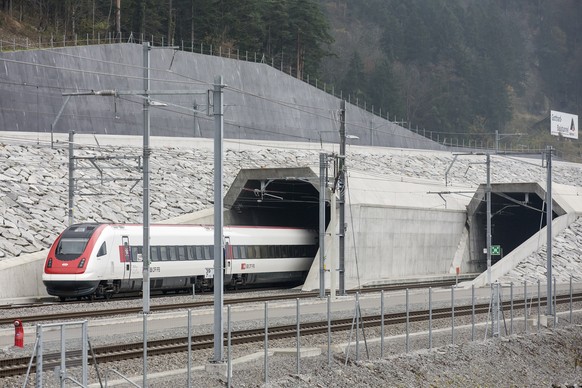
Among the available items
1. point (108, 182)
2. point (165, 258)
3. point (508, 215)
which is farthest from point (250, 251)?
point (508, 215)

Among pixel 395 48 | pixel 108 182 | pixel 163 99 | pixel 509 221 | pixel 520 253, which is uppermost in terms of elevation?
pixel 395 48

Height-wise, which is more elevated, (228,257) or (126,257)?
(126,257)

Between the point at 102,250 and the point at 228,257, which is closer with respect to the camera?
the point at 102,250

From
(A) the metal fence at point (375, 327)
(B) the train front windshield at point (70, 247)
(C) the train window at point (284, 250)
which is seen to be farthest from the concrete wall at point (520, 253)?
(B) the train front windshield at point (70, 247)

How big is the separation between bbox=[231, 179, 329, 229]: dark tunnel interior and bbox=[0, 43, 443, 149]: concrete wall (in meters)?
5.23

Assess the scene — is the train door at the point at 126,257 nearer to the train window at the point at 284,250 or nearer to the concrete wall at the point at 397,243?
the concrete wall at the point at 397,243

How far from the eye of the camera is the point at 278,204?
64438mm

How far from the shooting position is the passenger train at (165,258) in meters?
41.1

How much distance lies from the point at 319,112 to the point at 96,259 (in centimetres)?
4708

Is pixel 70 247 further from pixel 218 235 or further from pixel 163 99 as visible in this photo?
pixel 163 99

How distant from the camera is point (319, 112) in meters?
86.6

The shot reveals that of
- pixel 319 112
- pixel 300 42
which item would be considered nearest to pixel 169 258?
pixel 319 112

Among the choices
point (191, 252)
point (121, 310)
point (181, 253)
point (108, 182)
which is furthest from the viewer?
point (108, 182)

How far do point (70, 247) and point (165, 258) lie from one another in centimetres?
506
